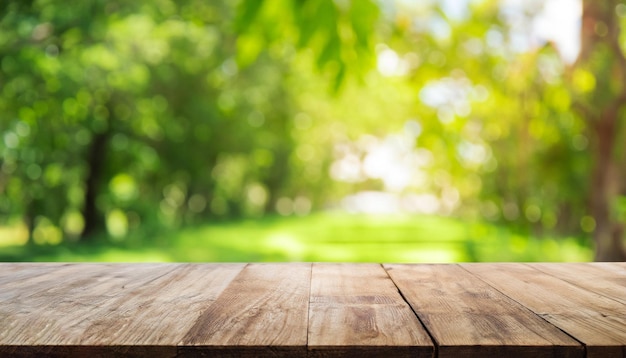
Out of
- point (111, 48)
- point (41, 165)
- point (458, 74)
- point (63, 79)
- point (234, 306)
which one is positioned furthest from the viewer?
point (41, 165)

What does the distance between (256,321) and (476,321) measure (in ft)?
1.19

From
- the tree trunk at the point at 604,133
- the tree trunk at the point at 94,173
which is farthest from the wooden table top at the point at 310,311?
the tree trunk at the point at 94,173

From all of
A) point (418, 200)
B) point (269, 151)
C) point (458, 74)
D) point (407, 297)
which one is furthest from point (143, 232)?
point (418, 200)

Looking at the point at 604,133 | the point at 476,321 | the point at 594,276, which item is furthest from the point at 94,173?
the point at 476,321

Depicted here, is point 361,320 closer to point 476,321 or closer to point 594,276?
point 476,321

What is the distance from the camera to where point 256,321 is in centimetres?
107

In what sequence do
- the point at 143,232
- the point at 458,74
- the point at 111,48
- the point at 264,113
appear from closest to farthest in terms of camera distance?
1. the point at 458,74
2. the point at 111,48
3. the point at 143,232
4. the point at 264,113

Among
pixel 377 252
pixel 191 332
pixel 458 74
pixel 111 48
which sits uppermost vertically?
pixel 111 48

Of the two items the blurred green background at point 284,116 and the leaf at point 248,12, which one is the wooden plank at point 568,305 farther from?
the leaf at point 248,12

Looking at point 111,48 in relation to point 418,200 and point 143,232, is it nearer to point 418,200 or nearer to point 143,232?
point 143,232

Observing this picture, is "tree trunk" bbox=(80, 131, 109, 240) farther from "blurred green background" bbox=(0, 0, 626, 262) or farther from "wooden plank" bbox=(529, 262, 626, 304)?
"wooden plank" bbox=(529, 262, 626, 304)

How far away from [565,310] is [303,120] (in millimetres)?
19657

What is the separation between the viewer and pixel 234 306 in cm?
120

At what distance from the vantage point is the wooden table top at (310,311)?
37.0 inches
